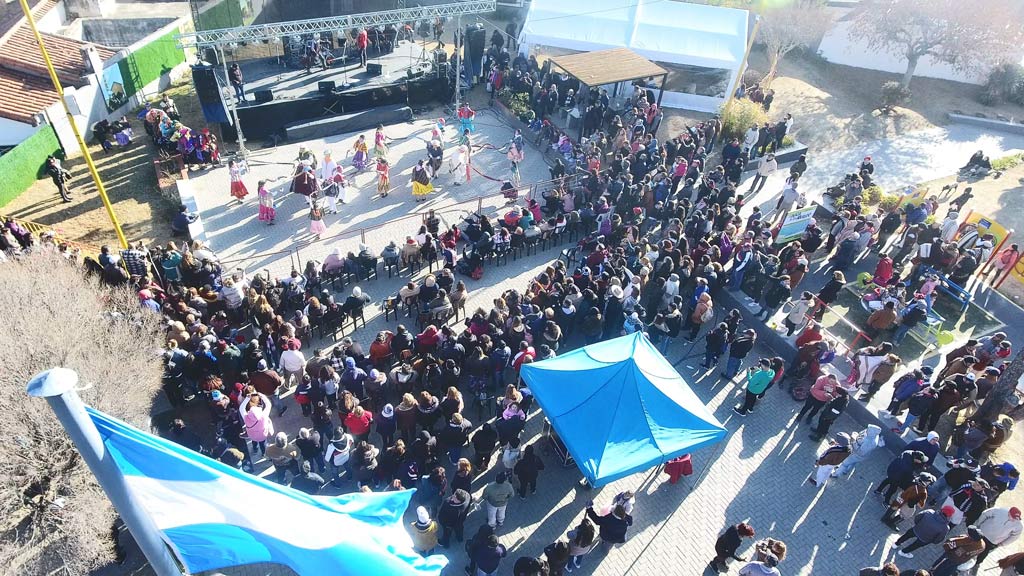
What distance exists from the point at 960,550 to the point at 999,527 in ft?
2.53

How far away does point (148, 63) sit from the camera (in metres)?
23.4

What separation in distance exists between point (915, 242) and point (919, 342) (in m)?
3.73

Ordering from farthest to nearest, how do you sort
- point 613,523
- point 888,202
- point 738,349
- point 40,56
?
point 40,56 < point 888,202 < point 738,349 < point 613,523

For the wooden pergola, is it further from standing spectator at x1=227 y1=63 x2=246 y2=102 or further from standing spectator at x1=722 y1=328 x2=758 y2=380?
standing spectator at x1=722 y1=328 x2=758 y2=380

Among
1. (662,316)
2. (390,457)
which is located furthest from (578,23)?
(390,457)

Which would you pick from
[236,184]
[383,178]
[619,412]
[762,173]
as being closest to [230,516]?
[619,412]

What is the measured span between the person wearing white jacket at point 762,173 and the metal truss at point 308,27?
10.6 m

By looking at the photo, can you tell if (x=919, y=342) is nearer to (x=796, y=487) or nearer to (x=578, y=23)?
(x=796, y=487)

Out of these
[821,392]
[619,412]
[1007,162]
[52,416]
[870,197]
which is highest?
[52,416]

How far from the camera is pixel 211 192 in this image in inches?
690

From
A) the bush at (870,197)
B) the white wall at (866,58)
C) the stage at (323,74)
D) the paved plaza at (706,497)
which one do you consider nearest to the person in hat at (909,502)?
the paved plaza at (706,497)

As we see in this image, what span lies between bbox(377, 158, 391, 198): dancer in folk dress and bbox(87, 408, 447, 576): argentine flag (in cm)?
1260

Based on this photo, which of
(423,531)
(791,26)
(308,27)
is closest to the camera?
→ (423,531)

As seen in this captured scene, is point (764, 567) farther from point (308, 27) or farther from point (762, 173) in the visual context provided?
point (308, 27)
